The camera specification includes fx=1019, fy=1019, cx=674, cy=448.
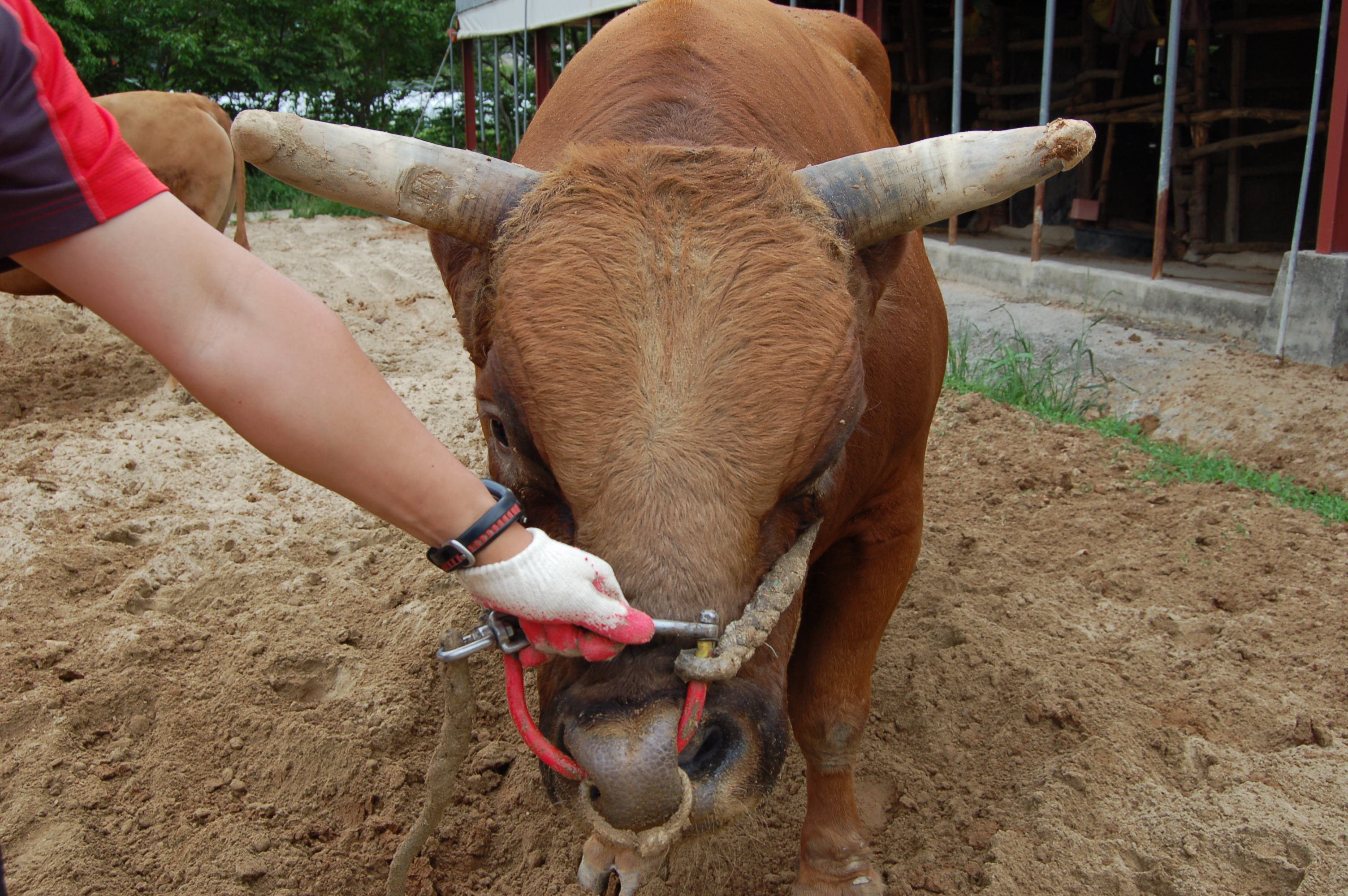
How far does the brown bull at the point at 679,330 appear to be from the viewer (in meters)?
1.75

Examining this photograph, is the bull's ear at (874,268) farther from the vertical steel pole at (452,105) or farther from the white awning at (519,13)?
the vertical steel pole at (452,105)

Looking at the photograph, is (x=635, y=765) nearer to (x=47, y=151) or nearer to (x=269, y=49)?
(x=47, y=151)

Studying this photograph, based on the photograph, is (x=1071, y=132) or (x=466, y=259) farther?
(x=466, y=259)

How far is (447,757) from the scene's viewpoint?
2.12 m

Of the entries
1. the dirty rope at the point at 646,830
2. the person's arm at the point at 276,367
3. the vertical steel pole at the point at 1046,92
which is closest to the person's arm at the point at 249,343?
the person's arm at the point at 276,367

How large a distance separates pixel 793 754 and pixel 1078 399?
11.6 feet

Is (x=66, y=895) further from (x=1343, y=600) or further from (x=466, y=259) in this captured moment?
(x=1343, y=600)

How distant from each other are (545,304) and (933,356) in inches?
55.6

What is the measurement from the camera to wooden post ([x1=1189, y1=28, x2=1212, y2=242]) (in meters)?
8.98

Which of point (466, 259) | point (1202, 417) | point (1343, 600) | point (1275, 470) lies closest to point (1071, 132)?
point (466, 259)

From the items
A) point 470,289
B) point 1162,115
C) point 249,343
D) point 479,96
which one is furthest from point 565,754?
point 479,96

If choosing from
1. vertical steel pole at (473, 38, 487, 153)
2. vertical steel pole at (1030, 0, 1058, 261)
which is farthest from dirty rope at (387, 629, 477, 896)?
vertical steel pole at (473, 38, 487, 153)

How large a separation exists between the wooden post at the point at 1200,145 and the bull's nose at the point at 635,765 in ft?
30.8

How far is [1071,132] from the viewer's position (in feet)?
6.70
